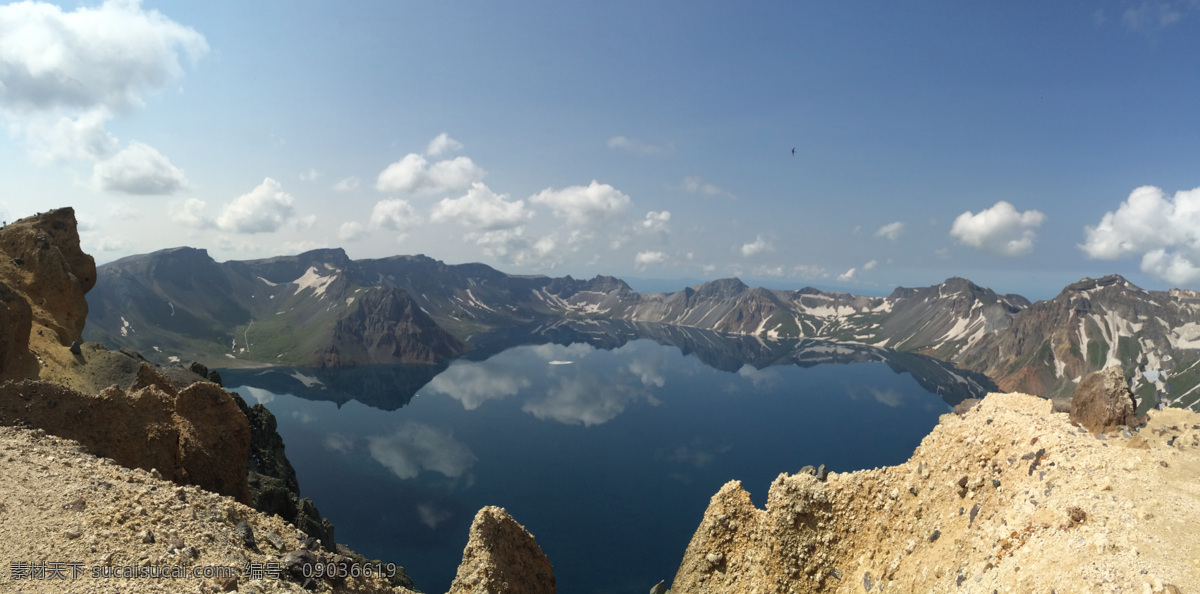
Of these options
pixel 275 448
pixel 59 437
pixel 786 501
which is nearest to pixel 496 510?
pixel 786 501

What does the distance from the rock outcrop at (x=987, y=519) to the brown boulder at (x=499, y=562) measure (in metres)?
9.54

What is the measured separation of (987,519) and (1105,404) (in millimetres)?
7591

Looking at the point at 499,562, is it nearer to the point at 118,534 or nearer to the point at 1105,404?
the point at 118,534

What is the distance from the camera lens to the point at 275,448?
7200 centimetres

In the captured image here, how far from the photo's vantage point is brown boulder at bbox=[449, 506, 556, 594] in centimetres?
2723

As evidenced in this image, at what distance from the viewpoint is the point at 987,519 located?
832 inches

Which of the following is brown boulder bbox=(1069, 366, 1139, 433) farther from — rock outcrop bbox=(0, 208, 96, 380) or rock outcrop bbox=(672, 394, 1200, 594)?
rock outcrop bbox=(0, 208, 96, 380)

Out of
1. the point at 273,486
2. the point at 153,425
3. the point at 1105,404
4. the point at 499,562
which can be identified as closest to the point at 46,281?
the point at 273,486

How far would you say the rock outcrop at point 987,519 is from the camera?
16094 millimetres

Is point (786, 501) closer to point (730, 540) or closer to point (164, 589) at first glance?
point (730, 540)

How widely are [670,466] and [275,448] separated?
92737mm

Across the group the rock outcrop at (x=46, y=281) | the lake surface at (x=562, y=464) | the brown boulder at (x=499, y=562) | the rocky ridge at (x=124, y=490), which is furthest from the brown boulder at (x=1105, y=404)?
the lake surface at (x=562, y=464)

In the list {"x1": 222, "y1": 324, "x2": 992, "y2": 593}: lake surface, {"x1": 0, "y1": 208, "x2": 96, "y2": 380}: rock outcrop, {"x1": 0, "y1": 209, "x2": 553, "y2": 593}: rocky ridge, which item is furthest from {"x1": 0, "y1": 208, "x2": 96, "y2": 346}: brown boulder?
{"x1": 222, "y1": 324, "x2": 992, "y2": 593}: lake surface

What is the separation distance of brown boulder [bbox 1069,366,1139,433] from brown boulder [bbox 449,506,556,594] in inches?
1155
